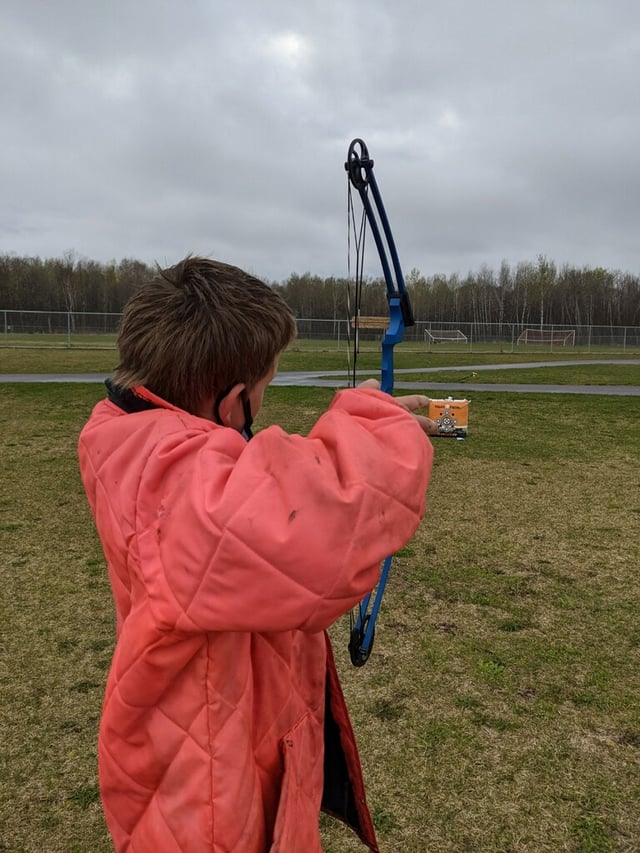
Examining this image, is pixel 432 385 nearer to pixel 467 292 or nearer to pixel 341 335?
pixel 341 335

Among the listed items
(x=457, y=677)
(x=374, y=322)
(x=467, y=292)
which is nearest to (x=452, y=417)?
(x=457, y=677)

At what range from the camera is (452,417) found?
9.64m

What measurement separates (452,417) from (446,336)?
40259 millimetres

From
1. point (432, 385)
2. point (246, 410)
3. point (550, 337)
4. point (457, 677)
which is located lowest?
point (457, 677)

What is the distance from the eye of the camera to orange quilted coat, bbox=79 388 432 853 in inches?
39.0

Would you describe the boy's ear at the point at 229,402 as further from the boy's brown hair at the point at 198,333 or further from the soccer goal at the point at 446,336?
the soccer goal at the point at 446,336

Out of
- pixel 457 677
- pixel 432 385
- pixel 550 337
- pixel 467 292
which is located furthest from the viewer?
pixel 467 292

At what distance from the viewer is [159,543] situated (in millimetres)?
1035

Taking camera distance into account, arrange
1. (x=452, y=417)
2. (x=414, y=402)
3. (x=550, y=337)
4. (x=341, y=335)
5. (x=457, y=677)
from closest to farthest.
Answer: (x=414, y=402)
(x=457, y=677)
(x=452, y=417)
(x=341, y=335)
(x=550, y=337)

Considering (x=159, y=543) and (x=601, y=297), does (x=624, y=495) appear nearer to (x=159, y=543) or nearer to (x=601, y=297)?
(x=159, y=543)

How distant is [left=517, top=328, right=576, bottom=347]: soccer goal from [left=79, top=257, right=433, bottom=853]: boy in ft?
162

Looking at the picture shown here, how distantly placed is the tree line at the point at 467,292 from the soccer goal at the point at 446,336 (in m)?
17.3

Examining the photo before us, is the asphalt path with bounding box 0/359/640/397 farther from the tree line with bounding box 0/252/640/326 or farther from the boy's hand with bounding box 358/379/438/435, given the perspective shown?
the tree line with bounding box 0/252/640/326

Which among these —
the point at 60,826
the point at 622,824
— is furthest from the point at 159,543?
the point at 622,824
